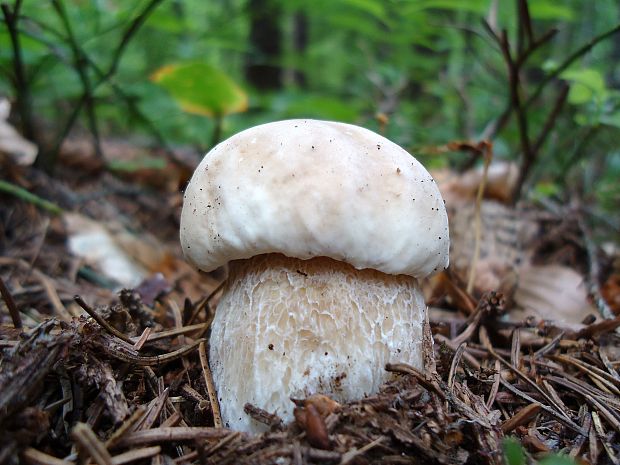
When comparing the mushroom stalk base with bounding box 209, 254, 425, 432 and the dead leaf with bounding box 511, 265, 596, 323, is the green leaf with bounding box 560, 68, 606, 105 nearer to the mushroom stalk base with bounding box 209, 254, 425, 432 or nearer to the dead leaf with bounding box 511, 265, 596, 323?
the dead leaf with bounding box 511, 265, 596, 323

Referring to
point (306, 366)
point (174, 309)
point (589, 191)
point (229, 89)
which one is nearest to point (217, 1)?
point (229, 89)

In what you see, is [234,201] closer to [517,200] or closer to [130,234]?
[130,234]

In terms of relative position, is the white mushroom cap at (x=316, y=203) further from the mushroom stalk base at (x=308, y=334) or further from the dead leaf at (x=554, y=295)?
the dead leaf at (x=554, y=295)

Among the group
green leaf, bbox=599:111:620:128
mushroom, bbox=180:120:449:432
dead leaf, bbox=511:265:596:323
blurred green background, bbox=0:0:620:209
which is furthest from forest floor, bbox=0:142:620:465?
blurred green background, bbox=0:0:620:209

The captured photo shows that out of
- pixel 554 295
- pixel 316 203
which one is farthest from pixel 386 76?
pixel 316 203

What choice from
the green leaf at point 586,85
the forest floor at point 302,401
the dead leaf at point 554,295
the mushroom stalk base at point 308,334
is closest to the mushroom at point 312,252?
the mushroom stalk base at point 308,334

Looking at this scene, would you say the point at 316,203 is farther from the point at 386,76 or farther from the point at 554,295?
the point at 386,76

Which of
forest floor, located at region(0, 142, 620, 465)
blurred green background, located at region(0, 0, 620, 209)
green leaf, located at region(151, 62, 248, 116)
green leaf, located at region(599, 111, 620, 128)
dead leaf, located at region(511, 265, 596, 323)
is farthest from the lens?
green leaf, located at region(151, 62, 248, 116)
